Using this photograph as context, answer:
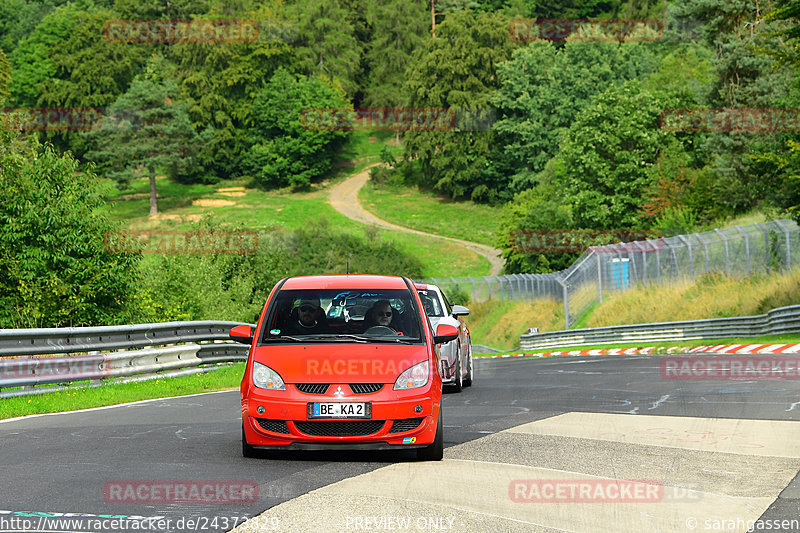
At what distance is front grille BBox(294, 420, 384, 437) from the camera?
28.5ft

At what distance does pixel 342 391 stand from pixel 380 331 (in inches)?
38.0

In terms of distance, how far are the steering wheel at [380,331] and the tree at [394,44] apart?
411ft

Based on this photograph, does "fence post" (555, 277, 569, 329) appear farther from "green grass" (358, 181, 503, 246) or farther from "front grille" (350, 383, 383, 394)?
"green grass" (358, 181, 503, 246)

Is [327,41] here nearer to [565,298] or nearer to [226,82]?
[226,82]

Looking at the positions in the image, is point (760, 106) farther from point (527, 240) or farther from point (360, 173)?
point (360, 173)

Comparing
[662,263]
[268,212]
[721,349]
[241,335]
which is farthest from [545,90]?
[241,335]

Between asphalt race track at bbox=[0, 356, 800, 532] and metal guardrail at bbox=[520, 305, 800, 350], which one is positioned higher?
asphalt race track at bbox=[0, 356, 800, 532]

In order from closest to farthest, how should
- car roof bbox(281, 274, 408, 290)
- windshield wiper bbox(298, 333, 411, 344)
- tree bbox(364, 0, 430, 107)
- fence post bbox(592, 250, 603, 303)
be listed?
windshield wiper bbox(298, 333, 411, 344) < car roof bbox(281, 274, 408, 290) < fence post bbox(592, 250, 603, 303) < tree bbox(364, 0, 430, 107)

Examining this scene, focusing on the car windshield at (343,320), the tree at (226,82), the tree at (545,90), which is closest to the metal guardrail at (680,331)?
the car windshield at (343,320)

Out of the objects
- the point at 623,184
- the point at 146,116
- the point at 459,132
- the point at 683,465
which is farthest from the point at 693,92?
the point at 683,465

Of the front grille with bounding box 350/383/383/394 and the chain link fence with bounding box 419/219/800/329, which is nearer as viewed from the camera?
the front grille with bounding box 350/383/383/394

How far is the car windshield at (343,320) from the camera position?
30.9ft

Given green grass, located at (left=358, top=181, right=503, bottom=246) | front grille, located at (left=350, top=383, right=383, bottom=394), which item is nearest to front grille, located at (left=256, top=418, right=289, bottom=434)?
front grille, located at (left=350, top=383, right=383, bottom=394)

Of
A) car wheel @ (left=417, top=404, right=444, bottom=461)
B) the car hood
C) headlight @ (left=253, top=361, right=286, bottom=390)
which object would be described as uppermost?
the car hood
